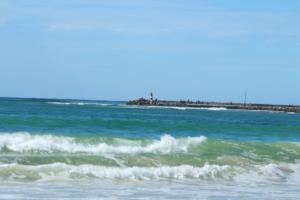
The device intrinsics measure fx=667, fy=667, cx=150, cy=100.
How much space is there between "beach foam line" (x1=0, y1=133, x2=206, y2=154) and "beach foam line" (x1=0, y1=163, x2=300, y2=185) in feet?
10.0

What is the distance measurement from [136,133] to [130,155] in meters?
11.4

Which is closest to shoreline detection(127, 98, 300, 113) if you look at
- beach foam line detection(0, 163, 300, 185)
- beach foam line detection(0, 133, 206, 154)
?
beach foam line detection(0, 133, 206, 154)

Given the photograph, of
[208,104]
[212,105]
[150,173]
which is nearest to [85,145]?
[150,173]

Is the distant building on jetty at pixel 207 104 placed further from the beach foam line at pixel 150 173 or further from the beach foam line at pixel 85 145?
the beach foam line at pixel 150 173

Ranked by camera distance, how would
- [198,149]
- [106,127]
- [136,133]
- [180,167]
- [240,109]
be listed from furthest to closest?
[240,109]
[106,127]
[136,133]
[198,149]
[180,167]

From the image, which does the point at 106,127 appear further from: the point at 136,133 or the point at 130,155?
the point at 130,155

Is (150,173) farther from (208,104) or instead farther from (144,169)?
(208,104)

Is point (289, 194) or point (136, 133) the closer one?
point (289, 194)

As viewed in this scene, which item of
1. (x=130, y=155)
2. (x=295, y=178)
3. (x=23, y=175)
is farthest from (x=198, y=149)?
(x=23, y=175)

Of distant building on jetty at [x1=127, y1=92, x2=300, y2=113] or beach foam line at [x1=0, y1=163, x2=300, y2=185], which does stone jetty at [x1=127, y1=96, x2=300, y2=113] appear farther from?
beach foam line at [x1=0, y1=163, x2=300, y2=185]

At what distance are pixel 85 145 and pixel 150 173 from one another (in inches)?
209

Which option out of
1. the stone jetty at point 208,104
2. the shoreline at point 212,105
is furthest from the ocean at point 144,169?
the stone jetty at point 208,104

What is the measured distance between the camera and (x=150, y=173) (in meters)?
15.7

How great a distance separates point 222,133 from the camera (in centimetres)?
3347
